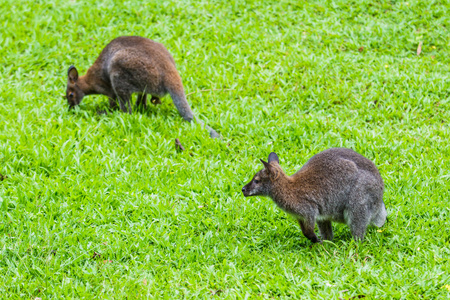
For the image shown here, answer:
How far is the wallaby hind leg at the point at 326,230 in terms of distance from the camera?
550 centimetres

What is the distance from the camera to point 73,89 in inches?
329

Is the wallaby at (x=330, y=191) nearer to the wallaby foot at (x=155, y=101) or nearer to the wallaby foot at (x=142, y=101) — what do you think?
the wallaby foot at (x=142, y=101)

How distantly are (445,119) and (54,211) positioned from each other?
18.1 feet

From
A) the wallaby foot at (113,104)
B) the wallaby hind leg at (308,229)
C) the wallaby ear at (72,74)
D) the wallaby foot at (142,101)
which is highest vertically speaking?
the wallaby ear at (72,74)

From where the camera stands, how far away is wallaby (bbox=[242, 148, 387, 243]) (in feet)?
17.0

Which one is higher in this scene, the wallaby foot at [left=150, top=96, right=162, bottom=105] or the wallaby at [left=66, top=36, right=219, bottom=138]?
the wallaby at [left=66, top=36, right=219, bottom=138]

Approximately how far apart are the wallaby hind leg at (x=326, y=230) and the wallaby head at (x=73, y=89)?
464 cm

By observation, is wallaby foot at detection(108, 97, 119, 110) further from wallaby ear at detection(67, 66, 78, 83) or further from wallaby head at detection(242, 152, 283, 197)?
wallaby head at detection(242, 152, 283, 197)

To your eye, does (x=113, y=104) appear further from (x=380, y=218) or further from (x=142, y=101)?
(x=380, y=218)

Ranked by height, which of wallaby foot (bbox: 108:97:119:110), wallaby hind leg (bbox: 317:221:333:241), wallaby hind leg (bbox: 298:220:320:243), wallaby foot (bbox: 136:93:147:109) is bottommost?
wallaby hind leg (bbox: 317:221:333:241)

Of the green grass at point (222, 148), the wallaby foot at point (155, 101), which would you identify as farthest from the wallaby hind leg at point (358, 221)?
the wallaby foot at point (155, 101)

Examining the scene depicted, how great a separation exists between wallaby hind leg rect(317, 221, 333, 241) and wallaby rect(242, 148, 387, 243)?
9 cm

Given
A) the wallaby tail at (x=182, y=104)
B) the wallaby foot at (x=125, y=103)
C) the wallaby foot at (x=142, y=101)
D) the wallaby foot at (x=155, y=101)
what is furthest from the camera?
the wallaby foot at (x=155, y=101)

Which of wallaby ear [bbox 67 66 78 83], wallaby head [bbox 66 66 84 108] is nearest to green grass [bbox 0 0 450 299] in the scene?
wallaby head [bbox 66 66 84 108]
